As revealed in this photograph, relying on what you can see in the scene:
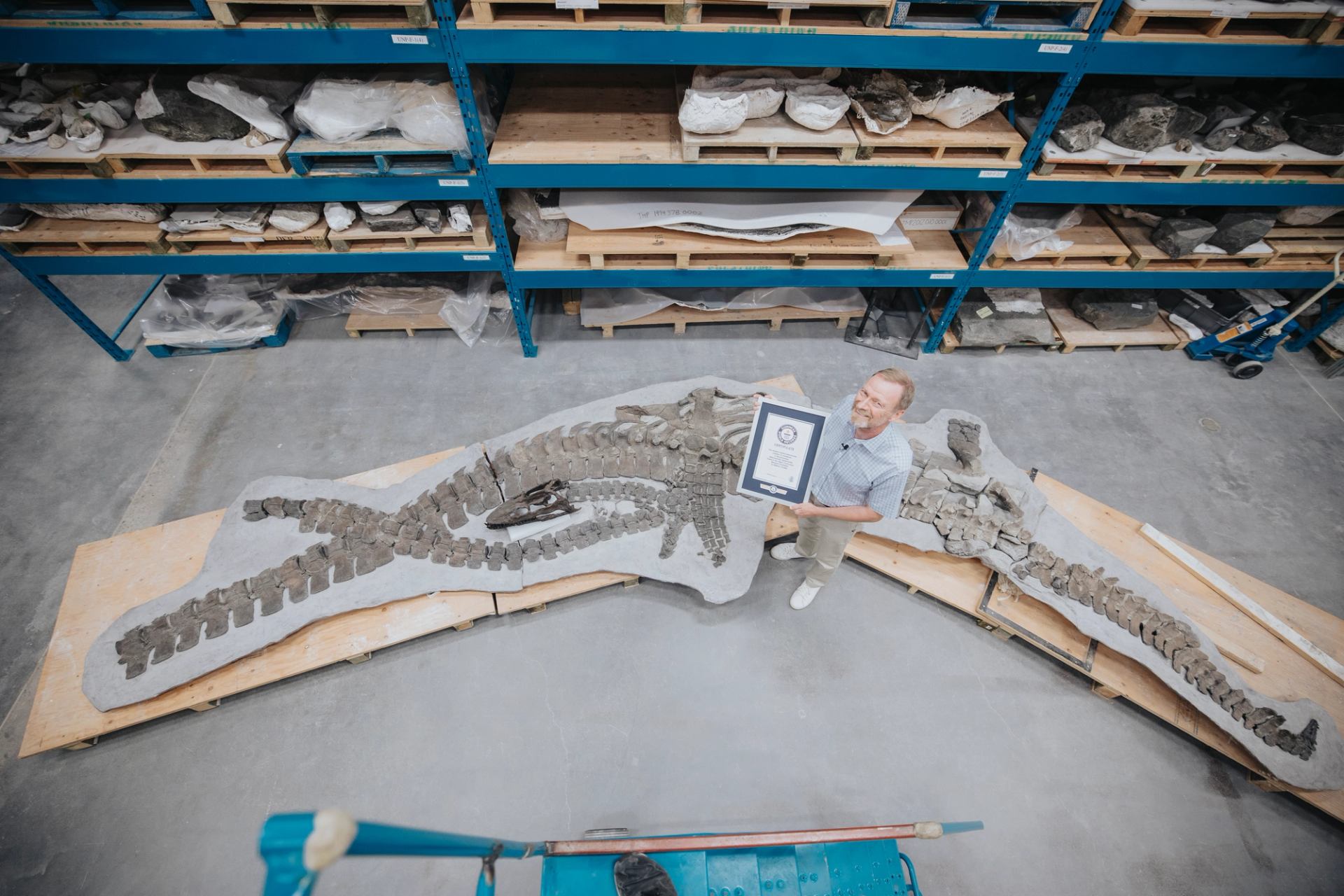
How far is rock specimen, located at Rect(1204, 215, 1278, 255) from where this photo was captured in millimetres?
5074

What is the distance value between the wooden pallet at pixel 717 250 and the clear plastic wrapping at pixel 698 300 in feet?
2.33

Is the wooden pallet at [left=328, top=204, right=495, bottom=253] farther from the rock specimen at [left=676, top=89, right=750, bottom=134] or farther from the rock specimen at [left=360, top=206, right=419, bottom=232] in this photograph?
the rock specimen at [left=676, top=89, right=750, bottom=134]

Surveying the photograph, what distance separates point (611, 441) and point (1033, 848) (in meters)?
3.56

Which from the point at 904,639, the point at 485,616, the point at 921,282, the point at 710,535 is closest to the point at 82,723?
the point at 485,616

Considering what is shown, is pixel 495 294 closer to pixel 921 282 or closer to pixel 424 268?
pixel 424 268

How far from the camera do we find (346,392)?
18.2 feet

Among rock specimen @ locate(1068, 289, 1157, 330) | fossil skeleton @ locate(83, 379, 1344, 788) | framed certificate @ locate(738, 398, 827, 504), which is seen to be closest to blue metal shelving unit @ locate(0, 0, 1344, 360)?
rock specimen @ locate(1068, 289, 1157, 330)

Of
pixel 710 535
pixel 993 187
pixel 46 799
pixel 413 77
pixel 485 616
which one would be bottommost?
pixel 46 799

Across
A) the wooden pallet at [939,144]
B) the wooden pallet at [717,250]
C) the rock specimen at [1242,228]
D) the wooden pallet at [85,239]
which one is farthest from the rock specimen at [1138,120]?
the wooden pallet at [85,239]

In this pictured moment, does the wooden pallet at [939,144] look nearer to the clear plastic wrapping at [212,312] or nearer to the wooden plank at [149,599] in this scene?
the wooden plank at [149,599]

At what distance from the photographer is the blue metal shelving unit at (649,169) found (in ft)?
12.0

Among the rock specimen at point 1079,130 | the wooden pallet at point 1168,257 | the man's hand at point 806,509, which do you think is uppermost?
the rock specimen at point 1079,130

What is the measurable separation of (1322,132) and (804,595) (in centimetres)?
510

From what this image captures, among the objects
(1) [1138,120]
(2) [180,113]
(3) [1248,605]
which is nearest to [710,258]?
(1) [1138,120]
